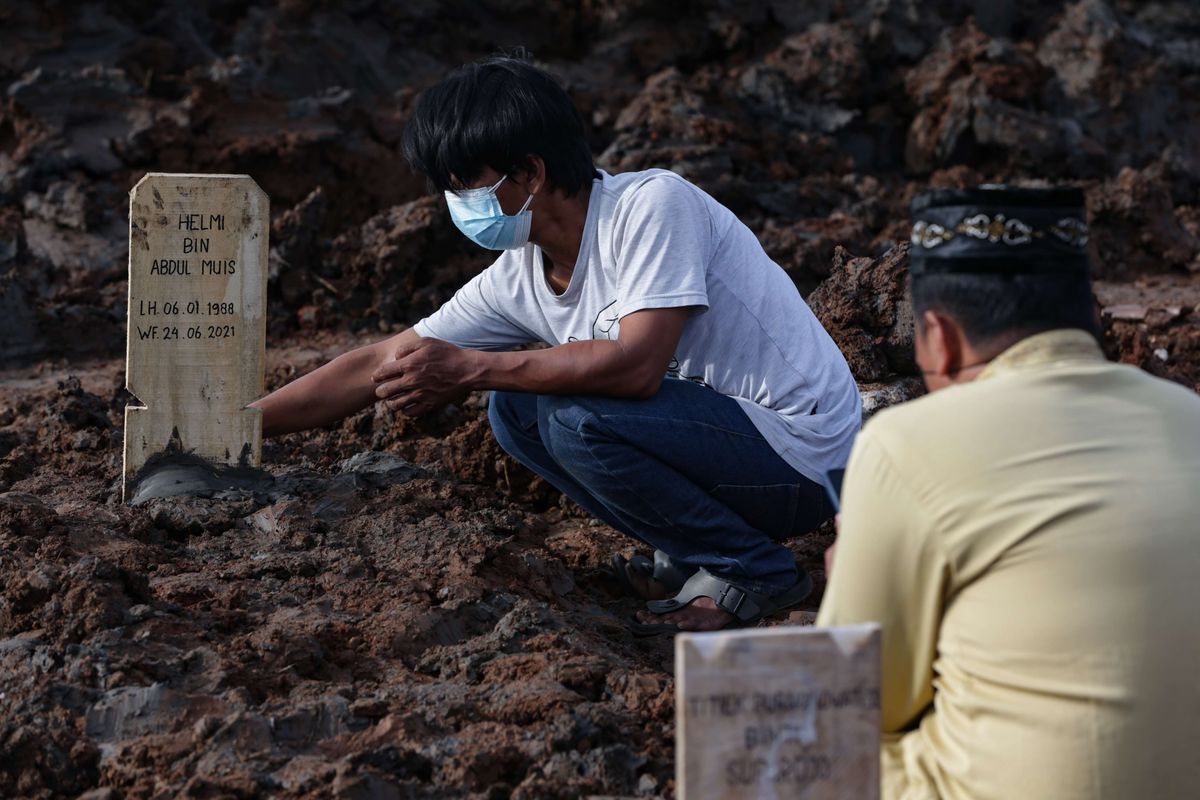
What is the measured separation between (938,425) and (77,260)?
622cm

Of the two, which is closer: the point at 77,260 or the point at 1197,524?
the point at 1197,524

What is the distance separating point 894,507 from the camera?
187 centimetres

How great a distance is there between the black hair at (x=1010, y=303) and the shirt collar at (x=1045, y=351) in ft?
0.05

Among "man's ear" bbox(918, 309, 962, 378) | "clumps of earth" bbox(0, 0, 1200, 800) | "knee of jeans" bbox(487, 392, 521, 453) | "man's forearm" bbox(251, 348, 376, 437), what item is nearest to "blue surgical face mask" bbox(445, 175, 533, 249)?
"knee of jeans" bbox(487, 392, 521, 453)

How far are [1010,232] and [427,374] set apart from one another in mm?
1971

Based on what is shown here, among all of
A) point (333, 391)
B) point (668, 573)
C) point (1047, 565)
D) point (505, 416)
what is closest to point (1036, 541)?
point (1047, 565)

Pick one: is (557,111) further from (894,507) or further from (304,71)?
(304,71)

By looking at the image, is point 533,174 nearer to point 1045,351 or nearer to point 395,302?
point 1045,351

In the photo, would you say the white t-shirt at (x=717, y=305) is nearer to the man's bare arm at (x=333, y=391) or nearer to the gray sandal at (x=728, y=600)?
the gray sandal at (x=728, y=600)

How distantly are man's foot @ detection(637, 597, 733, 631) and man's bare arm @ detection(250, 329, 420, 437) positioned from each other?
3.41 ft

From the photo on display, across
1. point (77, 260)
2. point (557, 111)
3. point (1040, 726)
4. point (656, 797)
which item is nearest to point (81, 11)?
point (77, 260)

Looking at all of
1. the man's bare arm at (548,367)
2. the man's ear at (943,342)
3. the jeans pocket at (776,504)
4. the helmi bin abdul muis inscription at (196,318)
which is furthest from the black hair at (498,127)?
the man's ear at (943,342)

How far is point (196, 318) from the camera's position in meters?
3.93

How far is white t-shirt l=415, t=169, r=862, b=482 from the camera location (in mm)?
3429
